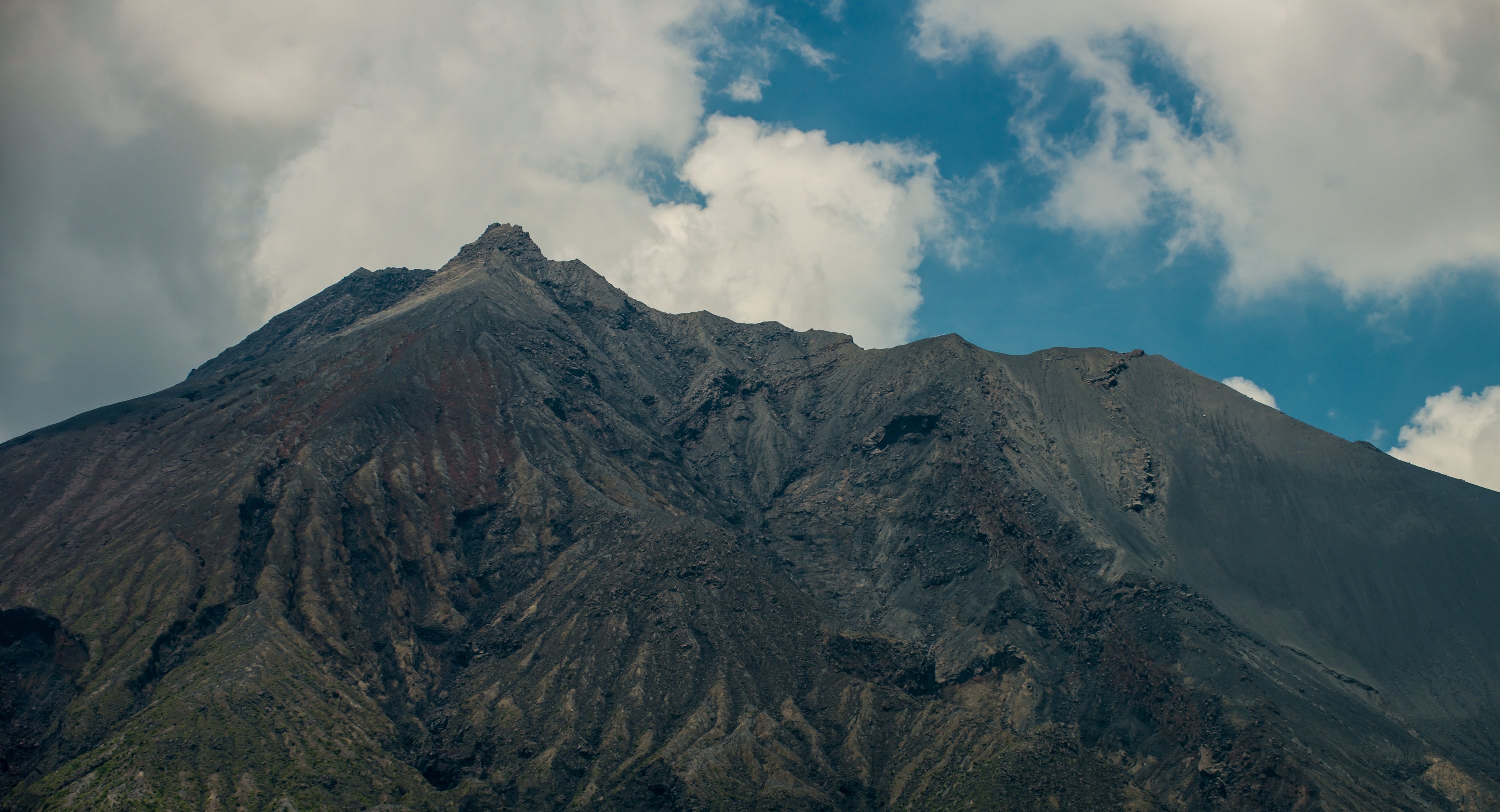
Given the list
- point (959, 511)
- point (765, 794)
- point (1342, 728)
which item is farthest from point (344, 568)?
point (1342, 728)

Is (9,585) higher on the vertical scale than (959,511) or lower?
lower

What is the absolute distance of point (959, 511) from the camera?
197m

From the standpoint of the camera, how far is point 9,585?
15300 centimetres

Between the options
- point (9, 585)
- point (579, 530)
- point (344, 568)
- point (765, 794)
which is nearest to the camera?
point (765, 794)

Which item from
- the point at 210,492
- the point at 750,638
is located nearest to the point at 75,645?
the point at 210,492

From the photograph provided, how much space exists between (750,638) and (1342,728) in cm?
8139

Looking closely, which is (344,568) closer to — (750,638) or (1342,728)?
(750,638)

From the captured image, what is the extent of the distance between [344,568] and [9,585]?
44.3 meters

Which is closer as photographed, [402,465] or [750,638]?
[750,638]

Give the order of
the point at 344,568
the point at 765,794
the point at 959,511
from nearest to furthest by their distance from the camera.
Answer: the point at 765,794
the point at 344,568
the point at 959,511


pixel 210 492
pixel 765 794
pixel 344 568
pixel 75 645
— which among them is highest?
pixel 210 492

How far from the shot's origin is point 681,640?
156250 mm

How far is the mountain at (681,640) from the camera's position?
12794 cm

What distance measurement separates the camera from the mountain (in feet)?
420
